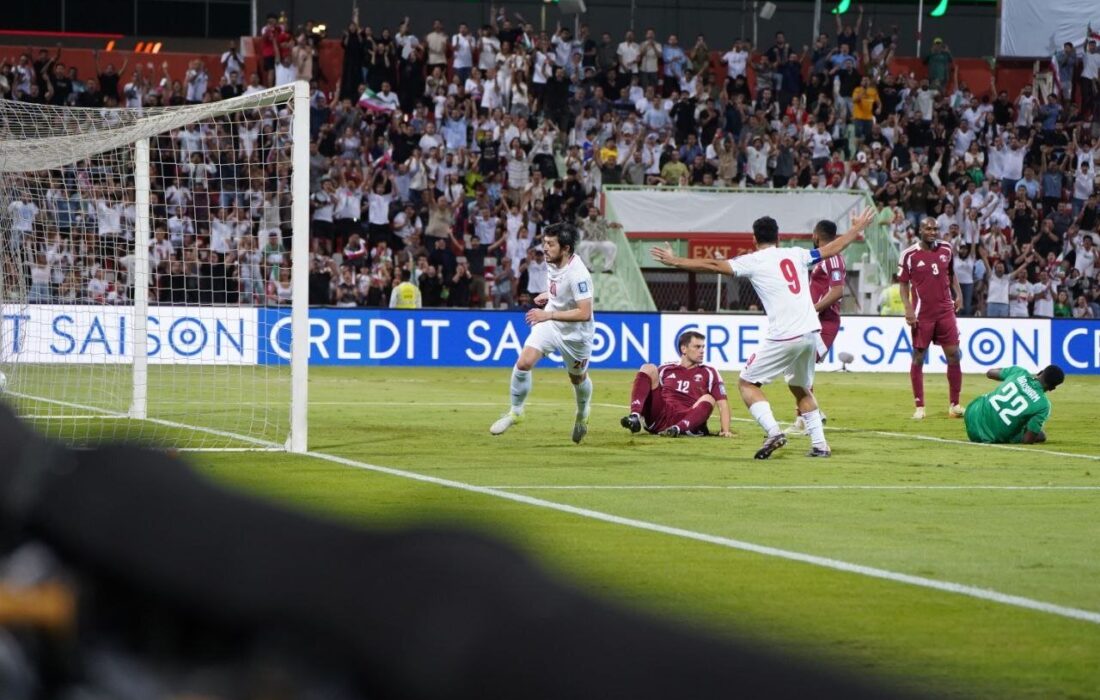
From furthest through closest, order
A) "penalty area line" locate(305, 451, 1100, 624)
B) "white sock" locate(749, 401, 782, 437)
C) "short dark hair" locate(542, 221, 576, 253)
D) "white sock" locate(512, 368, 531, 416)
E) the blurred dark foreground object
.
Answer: "white sock" locate(512, 368, 531, 416) < "short dark hair" locate(542, 221, 576, 253) < "white sock" locate(749, 401, 782, 437) < "penalty area line" locate(305, 451, 1100, 624) < the blurred dark foreground object

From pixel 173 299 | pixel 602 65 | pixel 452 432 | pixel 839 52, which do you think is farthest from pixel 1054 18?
pixel 452 432

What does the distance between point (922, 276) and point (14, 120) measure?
408 inches

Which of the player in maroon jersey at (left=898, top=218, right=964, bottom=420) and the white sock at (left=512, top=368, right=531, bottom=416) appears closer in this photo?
the white sock at (left=512, top=368, right=531, bottom=416)

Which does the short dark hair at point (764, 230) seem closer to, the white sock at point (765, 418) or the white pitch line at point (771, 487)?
the white sock at point (765, 418)

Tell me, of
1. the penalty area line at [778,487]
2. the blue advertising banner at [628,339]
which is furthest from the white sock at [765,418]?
the blue advertising banner at [628,339]

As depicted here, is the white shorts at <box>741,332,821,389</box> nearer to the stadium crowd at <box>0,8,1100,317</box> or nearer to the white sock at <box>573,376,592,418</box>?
the white sock at <box>573,376,592,418</box>

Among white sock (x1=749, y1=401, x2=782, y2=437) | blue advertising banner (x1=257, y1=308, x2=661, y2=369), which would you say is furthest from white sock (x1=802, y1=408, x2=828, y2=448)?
blue advertising banner (x1=257, y1=308, x2=661, y2=369)

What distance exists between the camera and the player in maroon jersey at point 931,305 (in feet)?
61.4

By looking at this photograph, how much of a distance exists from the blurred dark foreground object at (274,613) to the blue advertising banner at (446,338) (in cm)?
2651

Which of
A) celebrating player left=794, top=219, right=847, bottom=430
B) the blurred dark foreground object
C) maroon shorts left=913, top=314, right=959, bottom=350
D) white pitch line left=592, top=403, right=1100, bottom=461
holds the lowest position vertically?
white pitch line left=592, top=403, right=1100, bottom=461

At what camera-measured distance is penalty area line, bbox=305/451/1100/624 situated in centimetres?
641

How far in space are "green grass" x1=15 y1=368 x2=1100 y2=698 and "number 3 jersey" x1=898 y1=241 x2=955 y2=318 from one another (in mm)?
1304

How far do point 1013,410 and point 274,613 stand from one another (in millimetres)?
14650

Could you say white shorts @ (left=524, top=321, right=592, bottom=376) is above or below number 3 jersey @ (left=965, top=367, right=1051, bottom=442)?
above
